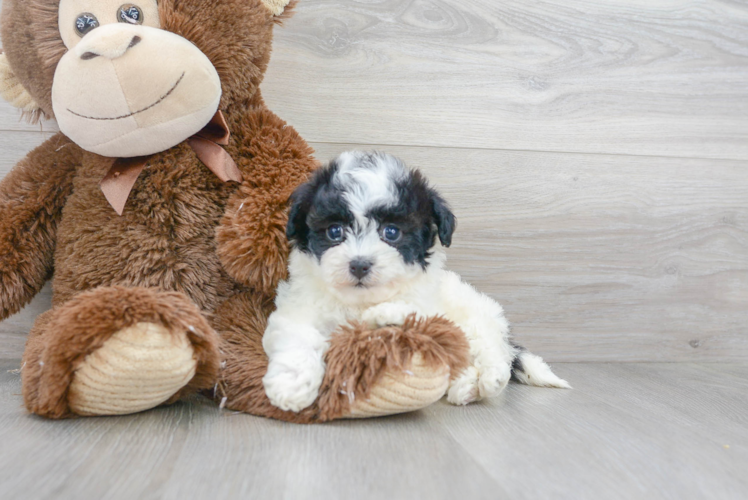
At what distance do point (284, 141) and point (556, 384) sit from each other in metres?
0.91

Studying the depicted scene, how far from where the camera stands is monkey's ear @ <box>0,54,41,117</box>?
1.27m

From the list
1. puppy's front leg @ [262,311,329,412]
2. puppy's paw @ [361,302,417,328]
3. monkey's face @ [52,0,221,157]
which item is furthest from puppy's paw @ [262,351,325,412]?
monkey's face @ [52,0,221,157]

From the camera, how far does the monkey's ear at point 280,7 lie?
1245 millimetres

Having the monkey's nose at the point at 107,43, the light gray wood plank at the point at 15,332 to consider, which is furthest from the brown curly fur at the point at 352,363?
the light gray wood plank at the point at 15,332

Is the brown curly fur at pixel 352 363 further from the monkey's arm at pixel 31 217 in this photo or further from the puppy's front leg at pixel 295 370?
the monkey's arm at pixel 31 217

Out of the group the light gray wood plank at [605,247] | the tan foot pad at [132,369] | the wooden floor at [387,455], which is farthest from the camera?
the light gray wood plank at [605,247]

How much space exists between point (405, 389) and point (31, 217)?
90 cm

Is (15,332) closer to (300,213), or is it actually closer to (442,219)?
(300,213)

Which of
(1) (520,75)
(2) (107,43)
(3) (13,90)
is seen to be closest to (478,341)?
(1) (520,75)

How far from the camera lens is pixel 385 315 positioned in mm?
1110

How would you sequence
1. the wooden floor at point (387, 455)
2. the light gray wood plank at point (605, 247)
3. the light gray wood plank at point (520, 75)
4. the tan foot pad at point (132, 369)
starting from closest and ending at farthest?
the wooden floor at point (387, 455), the tan foot pad at point (132, 369), the light gray wood plank at point (520, 75), the light gray wood plank at point (605, 247)

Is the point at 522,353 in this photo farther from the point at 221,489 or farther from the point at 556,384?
the point at 221,489

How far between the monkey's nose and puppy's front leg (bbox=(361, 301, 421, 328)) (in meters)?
0.67

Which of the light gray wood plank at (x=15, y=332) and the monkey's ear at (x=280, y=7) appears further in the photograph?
the light gray wood plank at (x=15, y=332)
